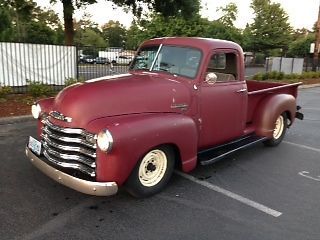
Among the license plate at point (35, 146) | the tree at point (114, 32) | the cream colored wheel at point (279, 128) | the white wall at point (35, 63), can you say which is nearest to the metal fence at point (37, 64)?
the white wall at point (35, 63)

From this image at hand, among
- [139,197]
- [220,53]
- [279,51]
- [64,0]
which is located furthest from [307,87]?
[279,51]

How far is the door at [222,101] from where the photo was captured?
16.1ft

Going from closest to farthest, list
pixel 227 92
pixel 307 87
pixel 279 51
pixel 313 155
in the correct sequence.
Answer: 1. pixel 227 92
2. pixel 313 155
3. pixel 307 87
4. pixel 279 51

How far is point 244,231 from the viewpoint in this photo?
365 cm

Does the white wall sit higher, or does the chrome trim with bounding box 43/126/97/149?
the white wall

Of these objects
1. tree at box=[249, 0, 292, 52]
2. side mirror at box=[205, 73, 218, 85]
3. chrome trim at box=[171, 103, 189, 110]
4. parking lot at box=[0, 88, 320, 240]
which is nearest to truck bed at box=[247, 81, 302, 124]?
parking lot at box=[0, 88, 320, 240]

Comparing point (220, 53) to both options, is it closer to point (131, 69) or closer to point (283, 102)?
point (131, 69)

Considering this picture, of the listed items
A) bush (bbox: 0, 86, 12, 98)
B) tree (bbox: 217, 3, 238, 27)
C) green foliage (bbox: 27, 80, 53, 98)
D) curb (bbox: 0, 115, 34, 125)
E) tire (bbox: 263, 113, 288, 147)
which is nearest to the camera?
tire (bbox: 263, 113, 288, 147)

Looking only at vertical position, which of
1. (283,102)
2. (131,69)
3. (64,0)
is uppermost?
(64,0)

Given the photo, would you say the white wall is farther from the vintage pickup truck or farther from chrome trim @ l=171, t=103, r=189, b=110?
chrome trim @ l=171, t=103, r=189, b=110

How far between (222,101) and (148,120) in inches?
61.2

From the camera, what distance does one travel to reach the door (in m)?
4.90

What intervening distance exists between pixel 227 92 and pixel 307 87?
600 inches

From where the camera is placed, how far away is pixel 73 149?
3.85 m
